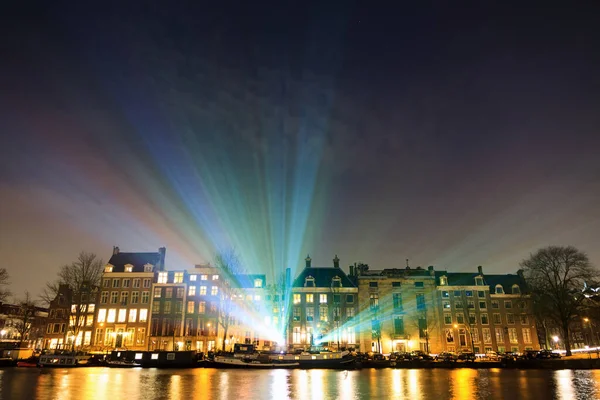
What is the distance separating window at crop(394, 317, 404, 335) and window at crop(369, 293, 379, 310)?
16.4 ft

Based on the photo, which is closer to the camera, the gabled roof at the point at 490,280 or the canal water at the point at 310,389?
the canal water at the point at 310,389

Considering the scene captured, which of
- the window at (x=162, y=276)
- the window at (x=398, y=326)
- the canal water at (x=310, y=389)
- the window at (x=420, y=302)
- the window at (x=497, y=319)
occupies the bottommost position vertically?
the canal water at (x=310, y=389)

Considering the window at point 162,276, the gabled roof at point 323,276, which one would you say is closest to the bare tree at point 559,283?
the gabled roof at point 323,276

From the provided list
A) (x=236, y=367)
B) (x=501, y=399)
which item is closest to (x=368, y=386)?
(x=501, y=399)

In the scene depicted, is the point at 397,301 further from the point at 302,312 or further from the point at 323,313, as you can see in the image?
the point at 302,312

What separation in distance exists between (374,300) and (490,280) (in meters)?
28.9

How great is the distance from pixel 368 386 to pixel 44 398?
25.4 meters

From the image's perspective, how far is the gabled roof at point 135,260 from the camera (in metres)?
91.9

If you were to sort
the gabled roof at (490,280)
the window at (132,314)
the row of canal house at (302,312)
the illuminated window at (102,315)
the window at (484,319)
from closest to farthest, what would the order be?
1. the row of canal house at (302,312)
2. the window at (132,314)
3. the illuminated window at (102,315)
4. the window at (484,319)
5. the gabled roof at (490,280)

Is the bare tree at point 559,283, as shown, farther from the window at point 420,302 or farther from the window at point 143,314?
the window at point 143,314

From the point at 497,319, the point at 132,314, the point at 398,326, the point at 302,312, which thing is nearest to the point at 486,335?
the point at 497,319

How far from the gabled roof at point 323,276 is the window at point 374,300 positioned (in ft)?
14.6

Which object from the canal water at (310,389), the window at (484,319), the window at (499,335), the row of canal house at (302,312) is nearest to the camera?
the canal water at (310,389)

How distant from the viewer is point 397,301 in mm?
90000
